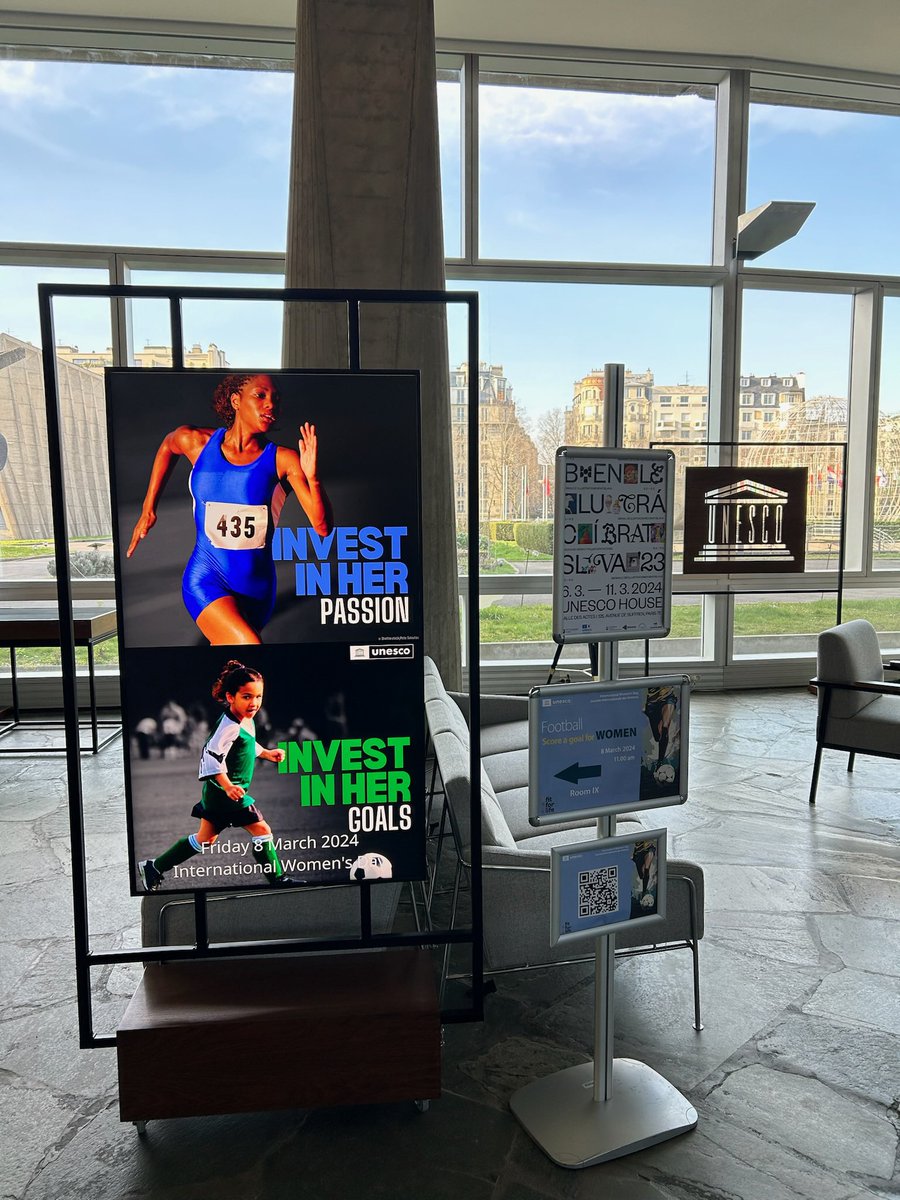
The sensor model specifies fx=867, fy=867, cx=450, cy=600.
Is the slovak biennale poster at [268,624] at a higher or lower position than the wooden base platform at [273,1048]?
higher

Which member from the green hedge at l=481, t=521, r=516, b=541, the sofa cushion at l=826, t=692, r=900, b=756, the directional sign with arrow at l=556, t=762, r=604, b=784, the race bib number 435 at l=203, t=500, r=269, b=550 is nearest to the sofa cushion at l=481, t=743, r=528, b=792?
the directional sign with arrow at l=556, t=762, r=604, b=784

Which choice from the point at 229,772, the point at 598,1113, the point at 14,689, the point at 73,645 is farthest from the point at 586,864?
the point at 14,689

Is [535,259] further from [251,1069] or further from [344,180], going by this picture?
[251,1069]

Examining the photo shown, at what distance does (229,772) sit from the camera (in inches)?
83.7

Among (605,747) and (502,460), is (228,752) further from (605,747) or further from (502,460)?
(502,460)

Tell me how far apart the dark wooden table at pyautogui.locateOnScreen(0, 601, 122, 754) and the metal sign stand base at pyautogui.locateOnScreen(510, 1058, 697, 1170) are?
3566mm

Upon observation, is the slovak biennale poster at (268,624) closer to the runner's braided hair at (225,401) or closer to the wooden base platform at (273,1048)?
the runner's braided hair at (225,401)

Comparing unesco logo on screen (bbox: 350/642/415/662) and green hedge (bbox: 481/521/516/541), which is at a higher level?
green hedge (bbox: 481/521/516/541)

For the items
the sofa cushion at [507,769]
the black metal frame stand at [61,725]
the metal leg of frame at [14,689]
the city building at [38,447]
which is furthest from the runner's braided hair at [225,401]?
the city building at [38,447]

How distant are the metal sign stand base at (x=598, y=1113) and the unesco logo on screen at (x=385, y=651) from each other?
1210mm

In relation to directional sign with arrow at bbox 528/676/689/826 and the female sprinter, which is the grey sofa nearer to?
directional sign with arrow at bbox 528/676/689/826

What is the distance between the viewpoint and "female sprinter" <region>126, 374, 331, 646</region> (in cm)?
204

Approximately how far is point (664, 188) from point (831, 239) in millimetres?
1521

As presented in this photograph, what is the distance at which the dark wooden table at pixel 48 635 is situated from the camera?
5.10m
